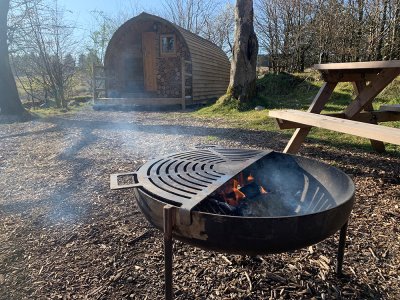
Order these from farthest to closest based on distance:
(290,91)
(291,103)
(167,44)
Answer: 1. (167,44)
2. (290,91)
3. (291,103)

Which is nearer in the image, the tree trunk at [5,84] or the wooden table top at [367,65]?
the wooden table top at [367,65]

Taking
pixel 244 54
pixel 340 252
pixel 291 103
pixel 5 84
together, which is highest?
pixel 244 54

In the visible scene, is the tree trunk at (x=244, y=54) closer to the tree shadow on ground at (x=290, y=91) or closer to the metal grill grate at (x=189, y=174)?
the tree shadow on ground at (x=290, y=91)

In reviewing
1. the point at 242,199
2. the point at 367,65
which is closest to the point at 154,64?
the point at 367,65

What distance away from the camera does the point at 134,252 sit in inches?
87.1

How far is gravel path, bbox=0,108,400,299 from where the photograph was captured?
1.84m

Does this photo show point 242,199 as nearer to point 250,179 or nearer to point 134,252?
point 250,179

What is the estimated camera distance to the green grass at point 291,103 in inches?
205

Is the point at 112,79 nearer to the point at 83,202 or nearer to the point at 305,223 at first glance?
the point at 83,202

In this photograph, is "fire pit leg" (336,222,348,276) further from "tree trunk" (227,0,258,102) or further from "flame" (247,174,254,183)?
"tree trunk" (227,0,258,102)

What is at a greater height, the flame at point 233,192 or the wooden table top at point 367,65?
the wooden table top at point 367,65

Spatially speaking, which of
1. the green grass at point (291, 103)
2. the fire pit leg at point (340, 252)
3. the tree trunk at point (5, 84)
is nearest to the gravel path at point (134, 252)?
the fire pit leg at point (340, 252)

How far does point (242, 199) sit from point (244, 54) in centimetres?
713

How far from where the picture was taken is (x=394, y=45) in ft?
31.5
